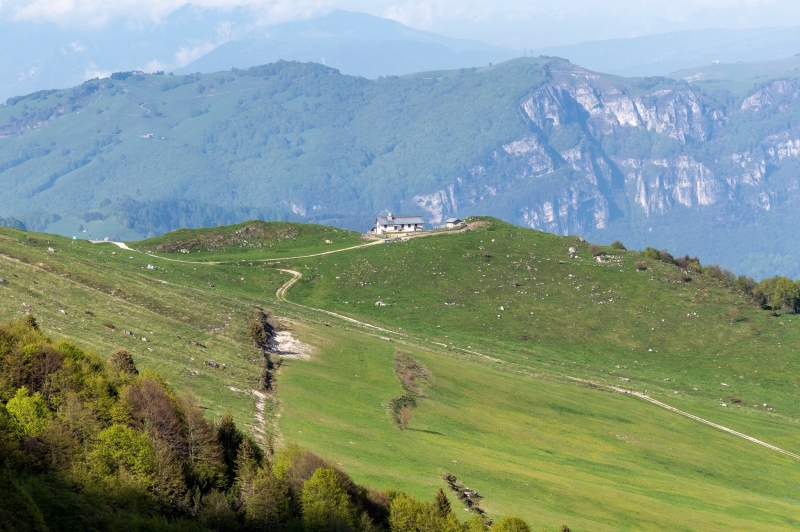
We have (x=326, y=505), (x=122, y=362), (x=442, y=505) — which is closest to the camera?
(x=326, y=505)

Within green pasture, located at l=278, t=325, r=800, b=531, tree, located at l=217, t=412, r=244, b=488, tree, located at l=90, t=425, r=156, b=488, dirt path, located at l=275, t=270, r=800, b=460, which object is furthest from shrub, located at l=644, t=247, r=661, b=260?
tree, located at l=90, t=425, r=156, b=488

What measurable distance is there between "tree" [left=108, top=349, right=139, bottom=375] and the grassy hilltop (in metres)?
4.01

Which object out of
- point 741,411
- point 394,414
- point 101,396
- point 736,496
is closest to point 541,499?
point 394,414

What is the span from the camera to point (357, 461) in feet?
158

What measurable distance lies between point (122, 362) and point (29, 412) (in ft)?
28.9

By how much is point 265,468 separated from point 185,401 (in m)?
6.67

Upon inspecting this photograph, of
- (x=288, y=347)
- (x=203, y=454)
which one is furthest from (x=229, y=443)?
(x=288, y=347)

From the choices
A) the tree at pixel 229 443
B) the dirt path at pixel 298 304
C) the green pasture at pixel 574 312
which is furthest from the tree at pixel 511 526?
the dirt path at pixel 298 304

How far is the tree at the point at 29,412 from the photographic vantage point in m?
37.6

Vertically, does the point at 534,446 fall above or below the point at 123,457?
below

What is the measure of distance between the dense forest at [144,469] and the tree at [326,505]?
4 centimetres

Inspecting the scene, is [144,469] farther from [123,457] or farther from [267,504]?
[267,504]

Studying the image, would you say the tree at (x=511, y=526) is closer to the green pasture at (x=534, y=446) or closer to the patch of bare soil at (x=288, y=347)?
the green pasture at (x=534, y=446)

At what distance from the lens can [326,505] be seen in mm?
38188
